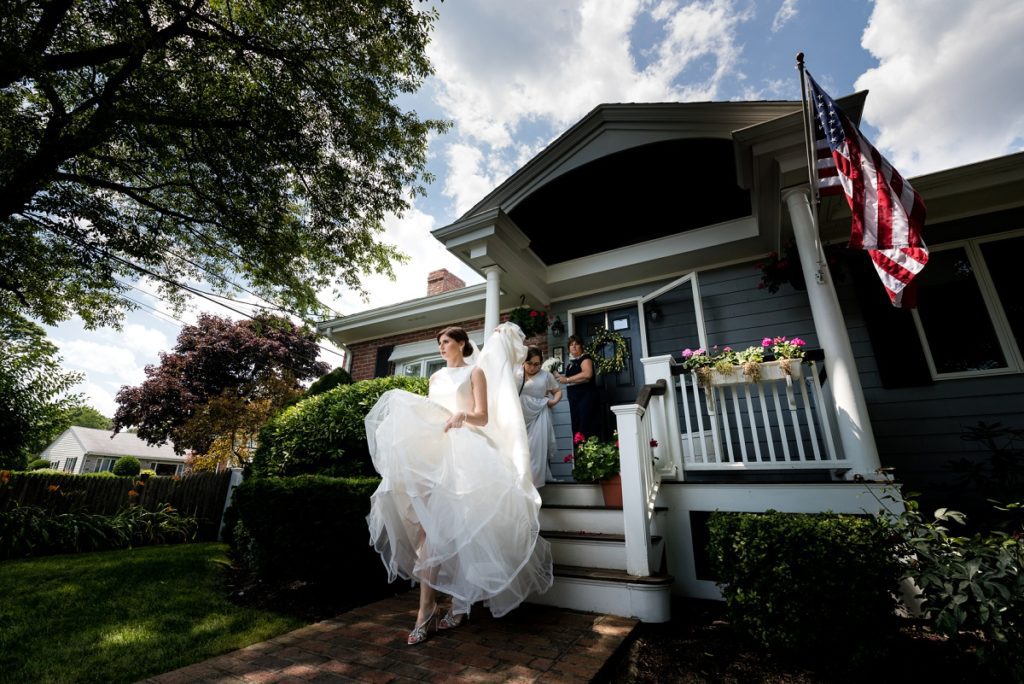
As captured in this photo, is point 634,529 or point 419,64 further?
point 419,64

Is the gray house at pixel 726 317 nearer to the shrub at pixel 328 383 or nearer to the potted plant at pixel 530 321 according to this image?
the potted plant at pixel 530 321

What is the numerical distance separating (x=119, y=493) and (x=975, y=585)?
35.0 ft

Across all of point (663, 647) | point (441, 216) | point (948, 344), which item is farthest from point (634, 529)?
point (441, 216)

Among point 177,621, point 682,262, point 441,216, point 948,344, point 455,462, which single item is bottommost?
point 177,621

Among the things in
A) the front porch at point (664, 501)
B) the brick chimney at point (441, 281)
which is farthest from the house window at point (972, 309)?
the brick chimney at point (441, 281)

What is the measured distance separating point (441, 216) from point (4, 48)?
18.2ft

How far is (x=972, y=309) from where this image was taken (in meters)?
4.26

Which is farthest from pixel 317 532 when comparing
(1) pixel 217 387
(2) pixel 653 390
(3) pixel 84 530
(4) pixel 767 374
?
(1) pixel 217 387

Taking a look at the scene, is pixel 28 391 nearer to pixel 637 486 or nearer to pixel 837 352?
pixel 637 486

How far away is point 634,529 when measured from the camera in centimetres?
307

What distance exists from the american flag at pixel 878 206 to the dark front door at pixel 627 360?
307 centimetres

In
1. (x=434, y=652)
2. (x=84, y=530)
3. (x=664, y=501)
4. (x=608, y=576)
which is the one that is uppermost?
(x=664, y=501)

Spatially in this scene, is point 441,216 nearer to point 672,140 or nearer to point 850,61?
point 672,140

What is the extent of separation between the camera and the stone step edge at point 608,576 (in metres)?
2.81
